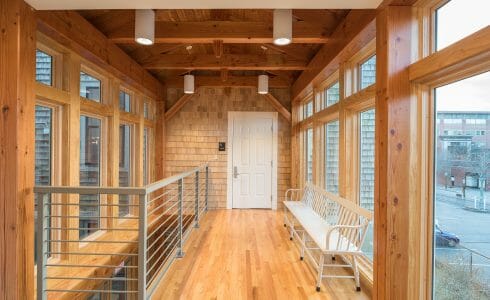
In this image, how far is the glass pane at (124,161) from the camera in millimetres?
5137

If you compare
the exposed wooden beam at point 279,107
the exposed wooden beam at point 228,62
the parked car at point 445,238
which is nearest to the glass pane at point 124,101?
the exposed wooden beam at point 228,62

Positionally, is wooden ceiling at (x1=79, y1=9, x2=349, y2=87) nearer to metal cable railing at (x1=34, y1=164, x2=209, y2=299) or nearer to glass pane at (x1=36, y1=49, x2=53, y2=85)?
glass pane at (x1=36, y1=49, x2=53, y2=85)

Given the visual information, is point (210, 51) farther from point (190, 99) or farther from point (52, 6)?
point (52, 6)

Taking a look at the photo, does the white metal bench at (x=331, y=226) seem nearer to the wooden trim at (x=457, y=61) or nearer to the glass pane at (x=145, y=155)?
the wooden trim at (x=457, y=61)

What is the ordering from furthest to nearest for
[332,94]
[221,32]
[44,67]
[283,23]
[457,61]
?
[332,94] < [221,32] < [44,67] < [283,23] < [457,61]

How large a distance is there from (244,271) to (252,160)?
139 inches

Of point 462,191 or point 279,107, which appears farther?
point 279,107

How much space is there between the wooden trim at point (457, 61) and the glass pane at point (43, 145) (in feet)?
11.4

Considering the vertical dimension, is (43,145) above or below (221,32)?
below

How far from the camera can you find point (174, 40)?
3844mm

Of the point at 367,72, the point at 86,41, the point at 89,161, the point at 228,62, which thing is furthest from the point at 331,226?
the point at 86,41

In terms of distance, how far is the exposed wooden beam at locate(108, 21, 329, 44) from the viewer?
12.1ft

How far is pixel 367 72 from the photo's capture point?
3.26 meters

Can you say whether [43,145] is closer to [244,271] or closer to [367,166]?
[244,271]
